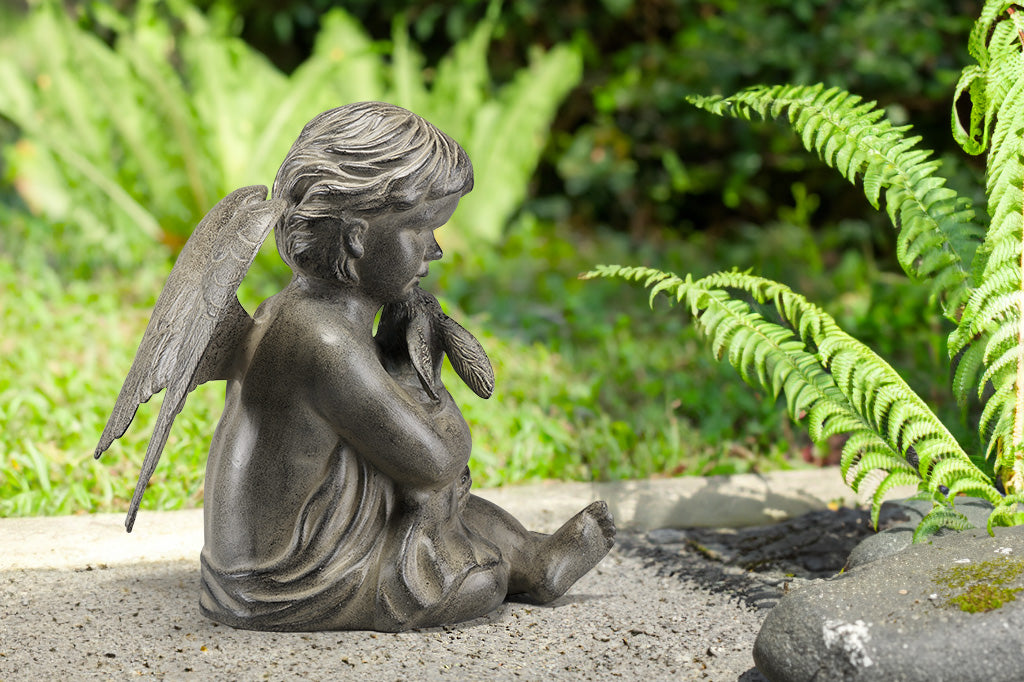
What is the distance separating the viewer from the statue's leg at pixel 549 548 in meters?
2.59

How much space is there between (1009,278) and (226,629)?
203cm

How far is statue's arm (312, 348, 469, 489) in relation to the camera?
2254 millimetres

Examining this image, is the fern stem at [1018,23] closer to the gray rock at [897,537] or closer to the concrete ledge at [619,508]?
the gray rock at [897,537]

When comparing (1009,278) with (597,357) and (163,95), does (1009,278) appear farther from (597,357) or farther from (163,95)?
(163,95)

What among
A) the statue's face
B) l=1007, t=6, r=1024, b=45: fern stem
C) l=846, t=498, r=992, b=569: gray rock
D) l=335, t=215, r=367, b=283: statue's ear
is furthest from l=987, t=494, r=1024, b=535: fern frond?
l=335, t=215, r=367, b=283: statue's ear

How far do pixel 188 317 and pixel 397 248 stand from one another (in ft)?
1.51

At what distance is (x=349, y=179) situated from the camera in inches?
87.8

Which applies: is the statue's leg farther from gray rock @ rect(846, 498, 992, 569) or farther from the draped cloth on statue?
gray rock @ rect(846, 498, 992, 569)

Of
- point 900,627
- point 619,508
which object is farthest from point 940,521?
point 619,508

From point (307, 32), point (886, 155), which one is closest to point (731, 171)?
point (307, 32)

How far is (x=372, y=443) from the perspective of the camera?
90.7 inches

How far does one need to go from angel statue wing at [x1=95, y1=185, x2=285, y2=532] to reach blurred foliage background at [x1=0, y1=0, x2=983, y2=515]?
1.17 metres

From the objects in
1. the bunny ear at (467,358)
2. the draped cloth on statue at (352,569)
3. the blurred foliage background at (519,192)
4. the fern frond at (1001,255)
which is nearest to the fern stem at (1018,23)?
the fern frond at (1001,255)

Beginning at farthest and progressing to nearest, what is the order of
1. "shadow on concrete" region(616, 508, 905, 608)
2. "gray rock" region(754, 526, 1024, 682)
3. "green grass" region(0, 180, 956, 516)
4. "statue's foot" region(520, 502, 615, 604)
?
"green grass" region(0, 180, 956, 516)
"shadow on concrete" region(616, 508, 905, 608)
"statue's foot" region(520, 502, 615, 604)
"gray rock" region(754, 526, 1024, 682)
